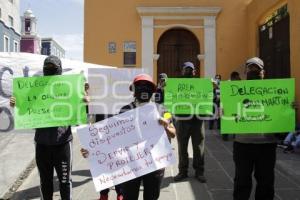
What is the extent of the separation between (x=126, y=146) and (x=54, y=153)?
991 mm

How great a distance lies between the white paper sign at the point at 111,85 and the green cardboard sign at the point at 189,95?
0.95 m

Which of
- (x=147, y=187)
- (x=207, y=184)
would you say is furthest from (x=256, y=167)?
(x=207, y=184)

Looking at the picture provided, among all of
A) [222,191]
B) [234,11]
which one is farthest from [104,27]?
[222,191]

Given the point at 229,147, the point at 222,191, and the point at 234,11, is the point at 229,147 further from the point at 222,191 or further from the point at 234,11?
the point at 234,11

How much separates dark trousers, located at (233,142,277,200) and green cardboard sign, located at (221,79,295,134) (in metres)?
0.21

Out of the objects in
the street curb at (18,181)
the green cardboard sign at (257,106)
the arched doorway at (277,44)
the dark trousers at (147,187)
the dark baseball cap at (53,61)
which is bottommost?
the street curb at (18,181)

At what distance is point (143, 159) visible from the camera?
4305mm

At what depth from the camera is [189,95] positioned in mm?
7523

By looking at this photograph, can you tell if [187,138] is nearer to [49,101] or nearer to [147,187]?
[49,101]

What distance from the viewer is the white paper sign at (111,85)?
22.1 feet

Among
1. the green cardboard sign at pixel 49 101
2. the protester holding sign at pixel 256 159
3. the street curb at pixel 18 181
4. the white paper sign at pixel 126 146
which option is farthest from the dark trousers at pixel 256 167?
the street curb at pixel 18 181

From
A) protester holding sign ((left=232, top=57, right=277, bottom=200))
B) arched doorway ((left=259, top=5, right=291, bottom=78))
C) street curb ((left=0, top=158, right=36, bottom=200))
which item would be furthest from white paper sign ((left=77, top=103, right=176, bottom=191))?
arched doorway ((left=259, top=5, right=291, bottom=78))

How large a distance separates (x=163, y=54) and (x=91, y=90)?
1119 cm

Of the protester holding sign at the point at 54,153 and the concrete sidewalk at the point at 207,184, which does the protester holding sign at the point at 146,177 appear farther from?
the concrete sidewalk at the point at 207,184
